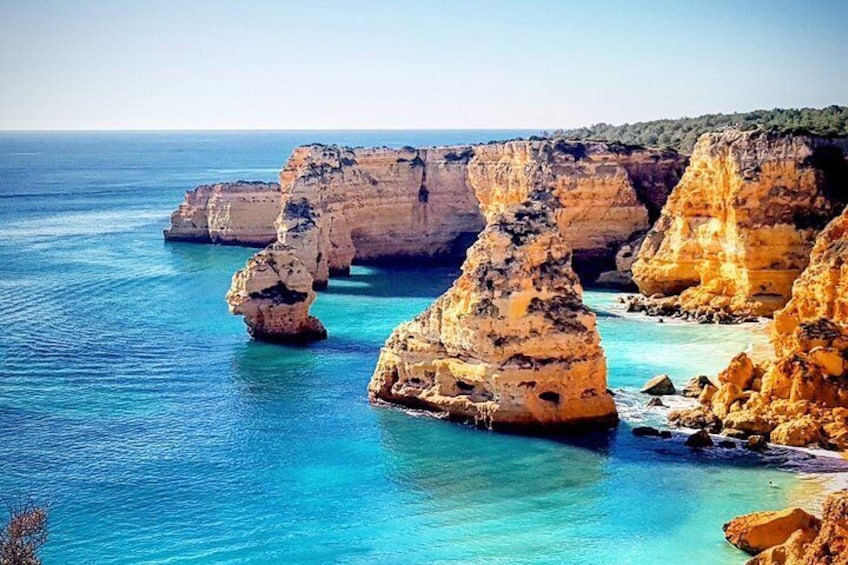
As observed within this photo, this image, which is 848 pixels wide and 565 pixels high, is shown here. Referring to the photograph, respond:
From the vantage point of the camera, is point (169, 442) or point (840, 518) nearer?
point (840, 518)

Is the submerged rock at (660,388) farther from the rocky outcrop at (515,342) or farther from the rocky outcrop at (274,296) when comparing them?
the rocky outcrop at (274,296)

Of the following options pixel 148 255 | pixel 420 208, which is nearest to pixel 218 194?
pixel 148 255

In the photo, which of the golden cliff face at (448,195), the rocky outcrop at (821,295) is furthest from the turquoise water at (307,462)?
the golden cliff face at (448,195)

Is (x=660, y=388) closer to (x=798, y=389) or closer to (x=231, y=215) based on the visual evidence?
(x=798, y=389)

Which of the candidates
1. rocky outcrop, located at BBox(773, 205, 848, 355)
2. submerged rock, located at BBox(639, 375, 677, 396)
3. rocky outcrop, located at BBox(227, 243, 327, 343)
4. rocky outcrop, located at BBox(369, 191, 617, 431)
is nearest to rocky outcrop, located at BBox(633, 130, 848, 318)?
rocky outcrop, located at BBox(773, 205, 848, 355)

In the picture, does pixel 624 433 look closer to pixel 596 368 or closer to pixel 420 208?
pixel 596 368

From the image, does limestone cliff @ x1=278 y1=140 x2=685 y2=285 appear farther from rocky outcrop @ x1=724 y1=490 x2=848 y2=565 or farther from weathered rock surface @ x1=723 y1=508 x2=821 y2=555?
rocky outcrop @ x1=724 y1=490 x2=848 y2=565
